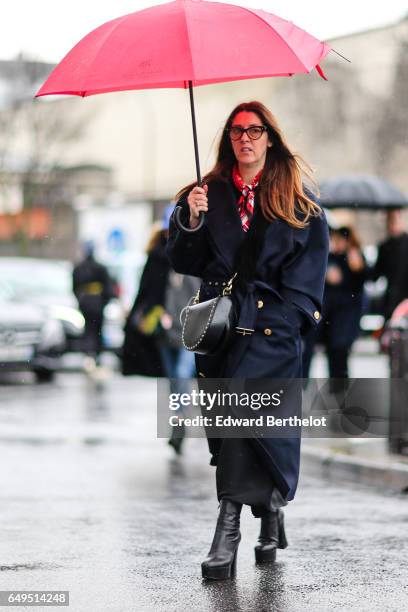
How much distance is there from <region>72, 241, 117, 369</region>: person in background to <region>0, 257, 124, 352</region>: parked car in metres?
0.37

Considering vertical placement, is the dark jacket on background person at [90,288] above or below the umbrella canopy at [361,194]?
below

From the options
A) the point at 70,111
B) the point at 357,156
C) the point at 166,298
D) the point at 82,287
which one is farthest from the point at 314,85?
the point at 166,298

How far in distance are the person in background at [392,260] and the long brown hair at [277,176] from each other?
4447 mm

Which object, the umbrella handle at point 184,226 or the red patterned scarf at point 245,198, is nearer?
the umbrella handle at point 184,226

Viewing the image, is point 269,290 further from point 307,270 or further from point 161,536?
point 161,536

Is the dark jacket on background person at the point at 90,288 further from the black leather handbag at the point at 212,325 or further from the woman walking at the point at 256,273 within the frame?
the black leather handbag at the point at 212,325

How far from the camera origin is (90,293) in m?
17.8

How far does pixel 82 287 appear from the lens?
58.5 feet

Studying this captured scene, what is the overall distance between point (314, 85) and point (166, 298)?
953 inches

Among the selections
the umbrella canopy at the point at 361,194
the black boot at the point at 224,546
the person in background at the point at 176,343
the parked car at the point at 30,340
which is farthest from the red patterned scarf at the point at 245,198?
the parked car at the point at 30,340

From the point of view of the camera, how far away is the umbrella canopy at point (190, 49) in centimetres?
540

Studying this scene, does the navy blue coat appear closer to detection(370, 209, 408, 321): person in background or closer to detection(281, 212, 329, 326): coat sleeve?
detection(281, 212, 329, 326): coat sleeve

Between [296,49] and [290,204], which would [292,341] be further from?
[296,49]

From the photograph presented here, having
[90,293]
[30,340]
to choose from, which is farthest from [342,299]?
[90,293]
